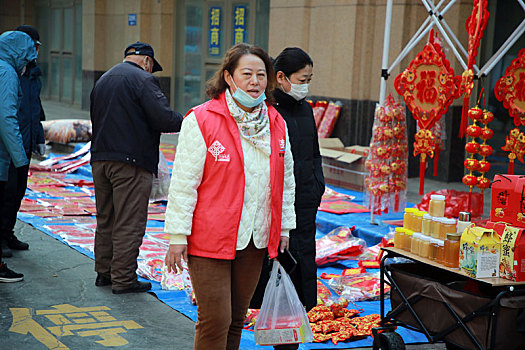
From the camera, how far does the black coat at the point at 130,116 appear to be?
551 cm

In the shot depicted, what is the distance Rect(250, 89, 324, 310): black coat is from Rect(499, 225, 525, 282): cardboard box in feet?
3.44

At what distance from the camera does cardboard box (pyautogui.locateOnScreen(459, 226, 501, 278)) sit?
380 centimetres

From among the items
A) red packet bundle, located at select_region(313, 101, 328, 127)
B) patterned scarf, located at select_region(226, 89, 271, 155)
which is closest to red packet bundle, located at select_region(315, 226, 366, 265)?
patterned scarf, located at select_region(226, 89, 271, 155)

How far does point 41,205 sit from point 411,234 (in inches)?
216

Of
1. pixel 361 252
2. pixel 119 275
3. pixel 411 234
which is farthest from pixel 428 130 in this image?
pixel 119 275

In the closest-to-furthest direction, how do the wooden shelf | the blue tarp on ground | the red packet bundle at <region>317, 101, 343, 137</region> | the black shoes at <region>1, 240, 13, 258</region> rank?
the wooden shelf
the blue tarp on ground
the black shoes at <region>1, 240, 13, 258</region>
the red packet bundle at <region>317, 101, 343, 137</region>

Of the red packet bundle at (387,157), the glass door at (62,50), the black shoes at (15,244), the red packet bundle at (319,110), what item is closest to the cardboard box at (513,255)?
the red packet bundle at (387,157)

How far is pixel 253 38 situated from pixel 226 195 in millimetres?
12149

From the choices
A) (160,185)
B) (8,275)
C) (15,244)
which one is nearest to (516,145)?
(160,185)

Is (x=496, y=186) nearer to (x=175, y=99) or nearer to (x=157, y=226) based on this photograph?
(x=157, y=226)

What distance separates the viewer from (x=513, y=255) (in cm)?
381

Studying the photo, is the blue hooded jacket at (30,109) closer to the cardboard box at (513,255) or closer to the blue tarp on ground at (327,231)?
the blue tarp on ground at (327,231)

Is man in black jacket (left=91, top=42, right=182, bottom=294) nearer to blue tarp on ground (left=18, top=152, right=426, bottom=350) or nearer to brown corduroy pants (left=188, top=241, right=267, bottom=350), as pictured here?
blue tarp on ground (left=18, top=152, right=426, bottom=350)

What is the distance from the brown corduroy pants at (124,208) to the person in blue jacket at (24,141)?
0.97 metres
